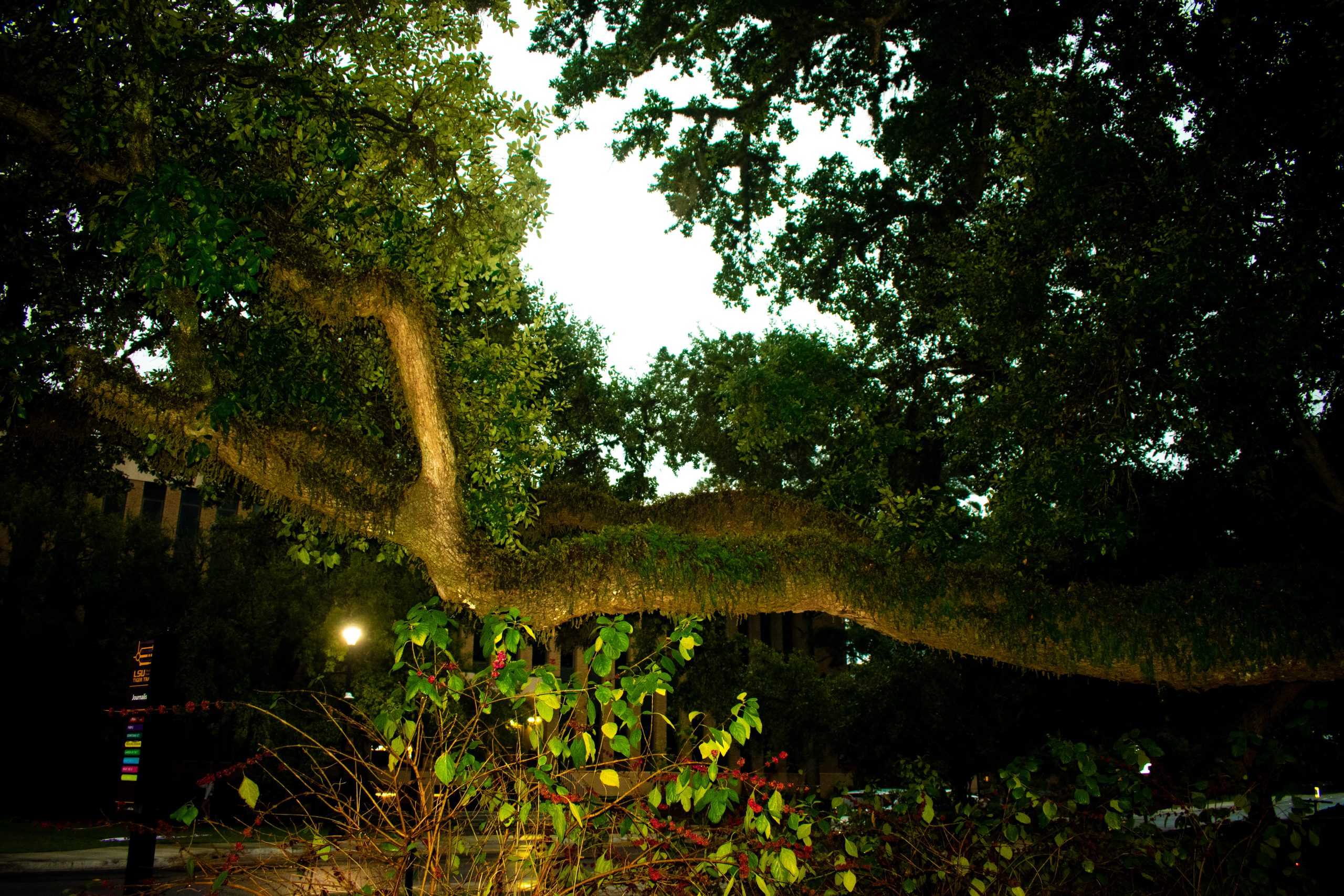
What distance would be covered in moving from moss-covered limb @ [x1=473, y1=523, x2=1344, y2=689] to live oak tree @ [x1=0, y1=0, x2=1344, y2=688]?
2 centimetres

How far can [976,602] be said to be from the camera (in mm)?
6871

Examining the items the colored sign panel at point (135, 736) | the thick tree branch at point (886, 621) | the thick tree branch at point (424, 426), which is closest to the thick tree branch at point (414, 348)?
the thick tree branch at point (424, 426)

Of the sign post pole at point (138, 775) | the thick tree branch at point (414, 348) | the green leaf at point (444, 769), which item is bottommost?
the sign post pole at point (138, 775)

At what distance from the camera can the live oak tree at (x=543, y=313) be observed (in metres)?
6.53

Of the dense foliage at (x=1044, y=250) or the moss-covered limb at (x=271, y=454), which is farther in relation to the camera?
the dense foliage at (x=1044, y=250)

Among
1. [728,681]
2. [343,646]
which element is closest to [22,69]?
[343,646]

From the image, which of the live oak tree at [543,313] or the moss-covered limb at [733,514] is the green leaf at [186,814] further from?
the moss-covered limb at [733,514]

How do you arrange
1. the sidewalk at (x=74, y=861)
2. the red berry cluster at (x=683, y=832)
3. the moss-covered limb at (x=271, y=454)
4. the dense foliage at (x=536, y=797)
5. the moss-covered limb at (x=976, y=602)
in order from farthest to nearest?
1. the sidewalk at (x=74, y=861)
2. the moss-covered limb at (x=976, y=602)
3. the moss-covered limb at (x=271, y=454)
4. the red berry cluster at (x=683, y=832)
5. the dense foliage at (x=536, y=797)

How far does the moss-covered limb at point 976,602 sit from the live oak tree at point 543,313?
25 mm

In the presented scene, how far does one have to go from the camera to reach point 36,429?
308 inches

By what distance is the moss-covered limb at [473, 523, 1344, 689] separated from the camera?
653cm

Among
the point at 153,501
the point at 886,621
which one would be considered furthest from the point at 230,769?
the point at 153,501

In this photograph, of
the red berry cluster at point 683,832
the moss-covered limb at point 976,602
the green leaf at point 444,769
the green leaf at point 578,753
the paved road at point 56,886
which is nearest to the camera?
the green leaf at point 444,769

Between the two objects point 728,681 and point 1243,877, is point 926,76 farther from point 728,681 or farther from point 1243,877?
point 728,681
